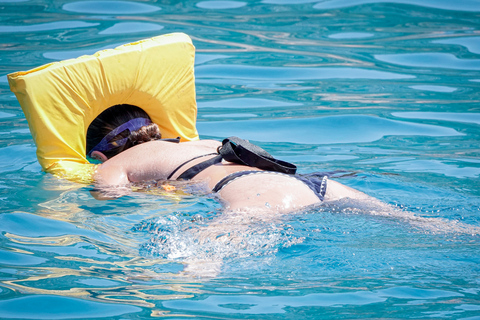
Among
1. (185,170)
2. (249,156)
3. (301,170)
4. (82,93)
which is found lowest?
(301,170)

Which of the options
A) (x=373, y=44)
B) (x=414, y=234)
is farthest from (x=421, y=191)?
(x=373, y=44)

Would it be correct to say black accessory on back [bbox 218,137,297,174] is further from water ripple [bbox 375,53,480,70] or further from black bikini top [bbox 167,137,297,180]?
water ripple [bbox 375,53,480,70]

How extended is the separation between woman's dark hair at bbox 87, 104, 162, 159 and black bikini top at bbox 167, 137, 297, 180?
1.86 feet

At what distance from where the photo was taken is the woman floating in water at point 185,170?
3637 millimetres

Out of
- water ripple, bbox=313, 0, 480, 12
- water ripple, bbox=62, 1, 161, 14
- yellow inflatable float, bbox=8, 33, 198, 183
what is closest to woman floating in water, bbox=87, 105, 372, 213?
yellow inflatable float, bbox=8, 33, 198, 183

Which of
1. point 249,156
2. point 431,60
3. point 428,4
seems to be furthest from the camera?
point 428,4

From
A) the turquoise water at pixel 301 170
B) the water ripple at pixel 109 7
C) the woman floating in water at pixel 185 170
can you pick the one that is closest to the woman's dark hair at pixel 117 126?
the woman floating in water at pixel 185 170

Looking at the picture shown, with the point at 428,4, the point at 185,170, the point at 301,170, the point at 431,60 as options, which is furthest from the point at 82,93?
the point at 428,4

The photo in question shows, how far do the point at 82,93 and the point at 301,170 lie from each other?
6.19ft

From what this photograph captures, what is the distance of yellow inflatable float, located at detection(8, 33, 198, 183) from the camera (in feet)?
13.6

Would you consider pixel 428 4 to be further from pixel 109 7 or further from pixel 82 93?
pixel 82 93

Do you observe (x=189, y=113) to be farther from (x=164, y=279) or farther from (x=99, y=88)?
(x=164, y=279)

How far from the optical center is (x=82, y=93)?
14.0 feet

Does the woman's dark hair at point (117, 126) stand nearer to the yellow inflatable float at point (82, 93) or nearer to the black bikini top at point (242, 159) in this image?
the yellow inflatable float at point (82, 93)
